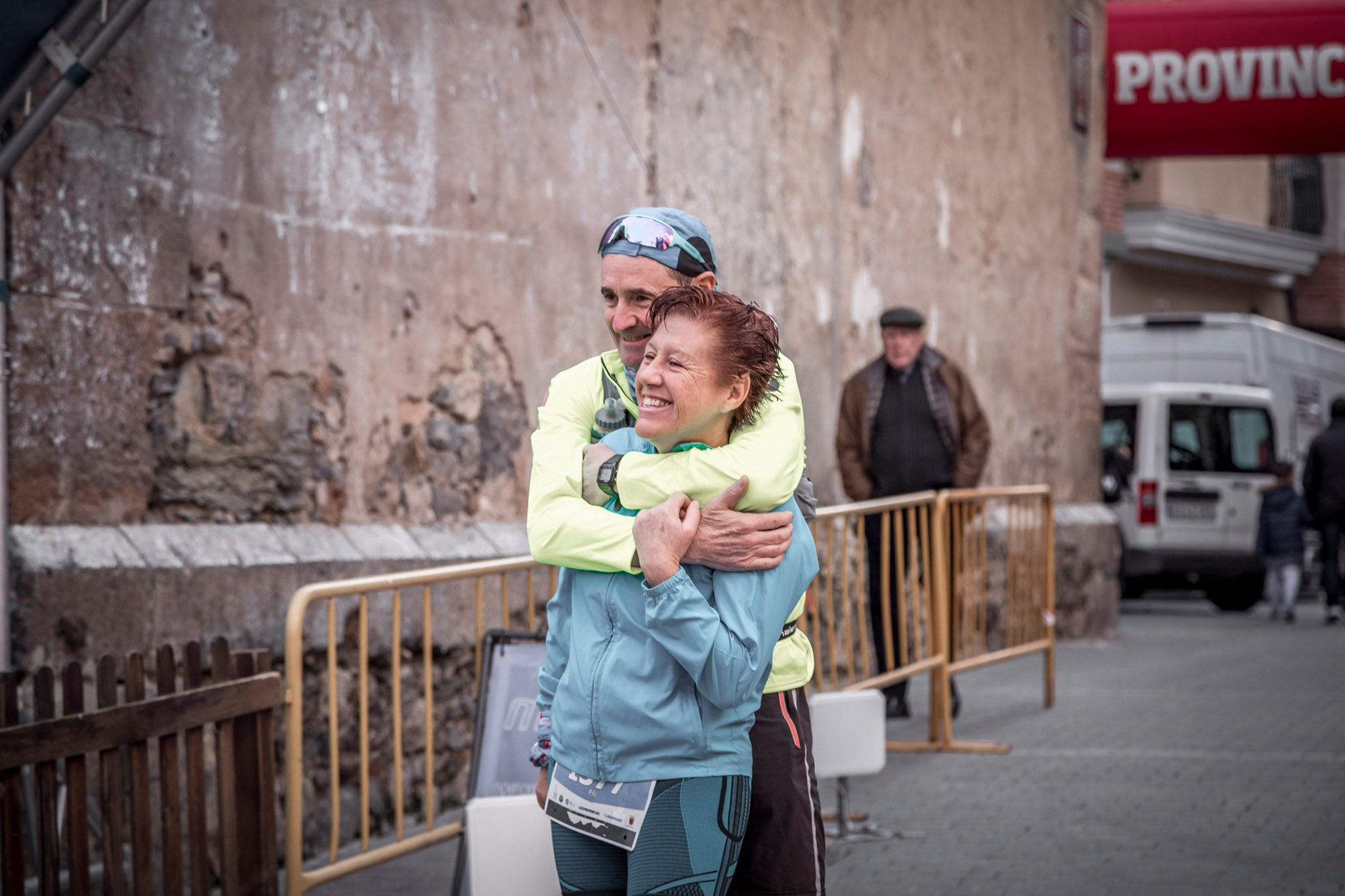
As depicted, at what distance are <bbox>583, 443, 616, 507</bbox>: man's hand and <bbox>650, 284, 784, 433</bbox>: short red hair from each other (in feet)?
0.74

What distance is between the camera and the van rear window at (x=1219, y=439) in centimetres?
1509

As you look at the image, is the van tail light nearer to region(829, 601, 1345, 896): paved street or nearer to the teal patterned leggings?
region(829, 601, 1345, 896): paved street

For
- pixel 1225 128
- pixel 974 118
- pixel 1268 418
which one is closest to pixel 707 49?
pixel 974 118

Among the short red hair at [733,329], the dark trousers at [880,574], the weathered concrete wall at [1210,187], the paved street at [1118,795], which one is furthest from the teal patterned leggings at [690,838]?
the weathered concrete wall at [1210,187]

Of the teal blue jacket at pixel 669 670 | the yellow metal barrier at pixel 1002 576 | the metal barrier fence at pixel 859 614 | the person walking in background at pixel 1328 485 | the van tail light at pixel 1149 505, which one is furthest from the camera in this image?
the van tail light at pixel 1149 505

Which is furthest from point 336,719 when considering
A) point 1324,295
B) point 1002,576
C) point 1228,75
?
point 1324,295

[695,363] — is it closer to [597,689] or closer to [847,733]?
[597,689]

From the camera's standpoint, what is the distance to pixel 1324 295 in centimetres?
3059

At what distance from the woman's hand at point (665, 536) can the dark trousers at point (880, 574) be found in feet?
15.4

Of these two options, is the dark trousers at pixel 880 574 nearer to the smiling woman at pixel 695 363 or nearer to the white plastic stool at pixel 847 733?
the white plastic stool at pixel 847 733

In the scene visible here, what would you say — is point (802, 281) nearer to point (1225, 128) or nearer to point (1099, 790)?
point (1099, 790)

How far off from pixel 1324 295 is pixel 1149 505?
17.9 meters

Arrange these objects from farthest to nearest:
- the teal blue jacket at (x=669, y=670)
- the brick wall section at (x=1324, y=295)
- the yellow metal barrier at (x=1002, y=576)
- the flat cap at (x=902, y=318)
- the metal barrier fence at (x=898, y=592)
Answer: the brick wall section at (x=1324, y=295), the flat cap at (x=902, y=318), the yellow metal barrier at (x=1002, y=576), the metal barrier fence at (x=898, y=592), the teal blue jacket at (x=669, y=670)

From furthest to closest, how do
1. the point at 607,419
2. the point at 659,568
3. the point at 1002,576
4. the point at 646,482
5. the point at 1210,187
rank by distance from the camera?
the point at 1210,187 → the point at 1002,576 → the point at 607,419 → the point at 646,482 → the point at 659,568
